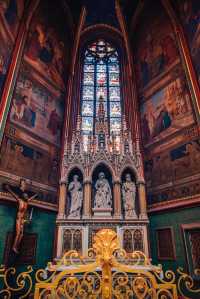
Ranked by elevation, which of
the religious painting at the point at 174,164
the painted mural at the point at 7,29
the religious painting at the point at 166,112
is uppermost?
the painted mural at the point at 7,29

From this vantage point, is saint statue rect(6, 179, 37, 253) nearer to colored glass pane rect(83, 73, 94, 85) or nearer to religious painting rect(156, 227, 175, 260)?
religious painting rect(156, 227, 175, 260)

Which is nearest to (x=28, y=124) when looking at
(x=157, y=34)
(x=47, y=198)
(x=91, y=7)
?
(x=47, y=198)

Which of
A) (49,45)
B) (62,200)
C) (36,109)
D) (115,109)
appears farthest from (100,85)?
(62,200)

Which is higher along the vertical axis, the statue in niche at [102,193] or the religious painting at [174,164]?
the religious painting at [174,164]

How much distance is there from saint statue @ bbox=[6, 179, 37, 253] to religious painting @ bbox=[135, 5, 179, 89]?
821 centimetres

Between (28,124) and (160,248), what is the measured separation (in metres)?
7.30

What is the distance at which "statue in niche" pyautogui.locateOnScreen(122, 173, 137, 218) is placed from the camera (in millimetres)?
8164

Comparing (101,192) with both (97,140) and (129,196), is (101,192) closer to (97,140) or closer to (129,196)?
(129,196)

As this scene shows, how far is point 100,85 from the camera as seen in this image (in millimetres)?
12672

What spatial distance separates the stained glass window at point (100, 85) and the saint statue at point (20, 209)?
4069 mm

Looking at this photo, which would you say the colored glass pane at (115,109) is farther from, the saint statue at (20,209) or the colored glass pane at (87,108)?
the saint statue at (20,209)

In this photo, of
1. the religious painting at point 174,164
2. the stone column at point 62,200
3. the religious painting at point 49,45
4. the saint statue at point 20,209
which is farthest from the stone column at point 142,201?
the religious painting at point 49,45

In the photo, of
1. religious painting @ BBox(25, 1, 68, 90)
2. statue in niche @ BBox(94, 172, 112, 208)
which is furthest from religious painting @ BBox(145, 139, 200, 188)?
religious painting @ BBox(25, 1, 68, 90)

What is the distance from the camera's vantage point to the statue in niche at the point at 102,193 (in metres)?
8.40
